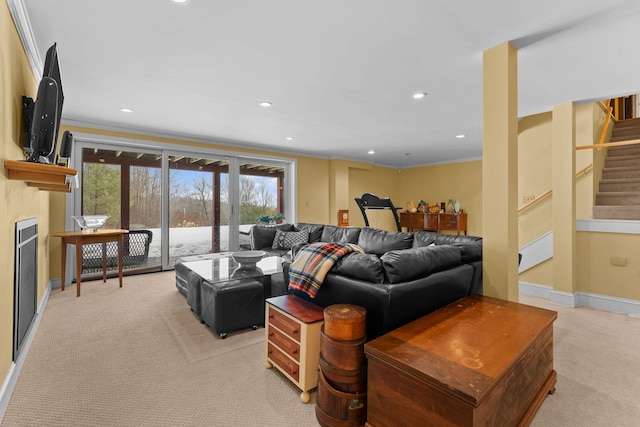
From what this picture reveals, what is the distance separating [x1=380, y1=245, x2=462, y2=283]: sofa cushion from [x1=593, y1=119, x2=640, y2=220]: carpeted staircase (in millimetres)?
2705

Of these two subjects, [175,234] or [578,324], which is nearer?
[578,324]

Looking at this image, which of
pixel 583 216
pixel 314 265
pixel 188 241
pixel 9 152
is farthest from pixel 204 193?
pixel 583 216

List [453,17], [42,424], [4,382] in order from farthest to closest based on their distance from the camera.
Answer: [453,17] < [4,382] < [42,424]

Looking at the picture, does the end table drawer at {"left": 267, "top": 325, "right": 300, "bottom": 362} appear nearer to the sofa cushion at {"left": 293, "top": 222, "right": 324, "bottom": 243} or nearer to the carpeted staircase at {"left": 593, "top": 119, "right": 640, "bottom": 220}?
the sofa cushion at {"left": 293, "top": 222, "right": 324, "bottom": 243}

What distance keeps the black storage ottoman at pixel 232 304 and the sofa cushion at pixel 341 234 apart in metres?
2.11

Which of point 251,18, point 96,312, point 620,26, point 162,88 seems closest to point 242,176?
point 162,88

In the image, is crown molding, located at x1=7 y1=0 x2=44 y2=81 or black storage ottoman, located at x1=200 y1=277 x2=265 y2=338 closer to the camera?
crown molding, located at x1=7 y1=0 x2=44 y2=81

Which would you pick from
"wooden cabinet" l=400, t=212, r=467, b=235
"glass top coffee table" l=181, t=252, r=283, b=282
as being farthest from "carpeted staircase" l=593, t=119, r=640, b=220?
"glass top coffee table" l=181, t=252, r=283, b=282

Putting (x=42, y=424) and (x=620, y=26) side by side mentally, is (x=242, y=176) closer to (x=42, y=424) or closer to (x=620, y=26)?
(x=42, y=424)

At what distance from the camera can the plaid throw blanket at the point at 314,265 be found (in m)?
2.04

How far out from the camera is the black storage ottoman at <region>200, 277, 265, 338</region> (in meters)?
2.62

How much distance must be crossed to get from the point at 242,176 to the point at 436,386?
18.5ft

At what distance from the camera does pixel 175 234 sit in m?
5.40

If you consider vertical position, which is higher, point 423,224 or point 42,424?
point 423,224
